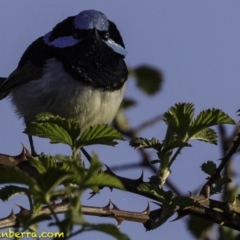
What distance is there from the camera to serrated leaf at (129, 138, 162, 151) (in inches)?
86.0

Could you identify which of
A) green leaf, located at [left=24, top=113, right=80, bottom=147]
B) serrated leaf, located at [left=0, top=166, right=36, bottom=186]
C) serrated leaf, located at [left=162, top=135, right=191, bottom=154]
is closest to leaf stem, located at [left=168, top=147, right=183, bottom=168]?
serrated leaf, located at [left=162, top=135, right=191, bottom=154]

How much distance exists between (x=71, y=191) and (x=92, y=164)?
0.12 m

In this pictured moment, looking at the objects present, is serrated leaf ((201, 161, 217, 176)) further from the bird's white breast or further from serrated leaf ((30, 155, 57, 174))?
the bird's white breast

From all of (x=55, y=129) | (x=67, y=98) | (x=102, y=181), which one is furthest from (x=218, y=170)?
(x=67, y=98)

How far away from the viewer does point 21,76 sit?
476 cm

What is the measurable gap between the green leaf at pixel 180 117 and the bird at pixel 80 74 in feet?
6.95

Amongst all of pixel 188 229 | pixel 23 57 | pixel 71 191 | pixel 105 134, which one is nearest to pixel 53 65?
pixel 23 57

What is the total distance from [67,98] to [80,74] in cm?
19

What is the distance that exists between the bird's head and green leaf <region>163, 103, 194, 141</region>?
212 cm

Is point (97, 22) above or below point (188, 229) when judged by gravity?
above

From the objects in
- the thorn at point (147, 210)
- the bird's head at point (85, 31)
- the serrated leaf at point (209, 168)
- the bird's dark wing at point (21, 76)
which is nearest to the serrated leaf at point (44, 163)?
the thorn at point (147, 210)

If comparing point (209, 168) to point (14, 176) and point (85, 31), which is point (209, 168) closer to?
point (14, 176)

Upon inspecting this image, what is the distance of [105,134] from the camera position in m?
1.91

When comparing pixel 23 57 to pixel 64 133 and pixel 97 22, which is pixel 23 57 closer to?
pixel 97 22
